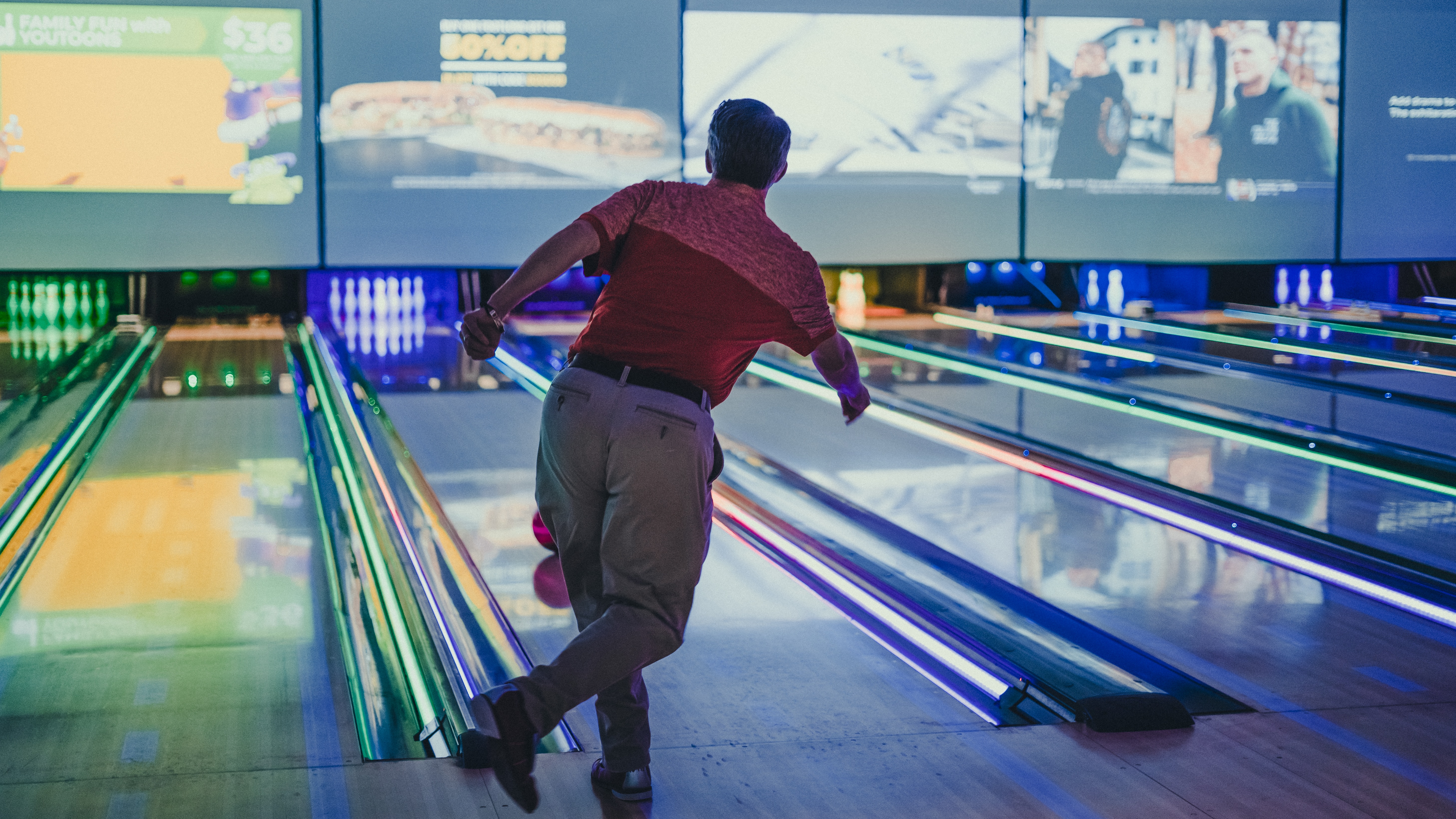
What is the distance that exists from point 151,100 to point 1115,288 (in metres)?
6.22

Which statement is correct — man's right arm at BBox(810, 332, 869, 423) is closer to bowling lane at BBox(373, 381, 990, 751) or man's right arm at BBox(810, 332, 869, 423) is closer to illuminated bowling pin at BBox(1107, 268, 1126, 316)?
bowling lane at BBox(373, 381, 990, 751)

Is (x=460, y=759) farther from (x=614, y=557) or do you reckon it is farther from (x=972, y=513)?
(x=972, y=513)

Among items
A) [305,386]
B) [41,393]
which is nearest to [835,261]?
[305,386]

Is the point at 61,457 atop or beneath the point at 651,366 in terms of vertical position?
beneath

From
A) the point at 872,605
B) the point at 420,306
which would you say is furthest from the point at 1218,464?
the point at 420,306

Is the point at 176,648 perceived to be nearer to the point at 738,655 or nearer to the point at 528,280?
the point at 738,655

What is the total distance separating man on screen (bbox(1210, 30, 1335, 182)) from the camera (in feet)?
30.0

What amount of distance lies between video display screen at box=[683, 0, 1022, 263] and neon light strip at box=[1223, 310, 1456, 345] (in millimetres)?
1511

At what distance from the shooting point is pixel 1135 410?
519 centimetres

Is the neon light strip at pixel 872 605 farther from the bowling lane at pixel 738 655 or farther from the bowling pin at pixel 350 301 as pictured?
the bowling pin at pixel 350 301

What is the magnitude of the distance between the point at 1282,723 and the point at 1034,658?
411 millimetres

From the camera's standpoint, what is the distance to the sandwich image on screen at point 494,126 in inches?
323

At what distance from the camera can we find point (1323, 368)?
19.6 feet

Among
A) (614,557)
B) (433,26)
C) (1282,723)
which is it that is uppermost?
(433,26)
